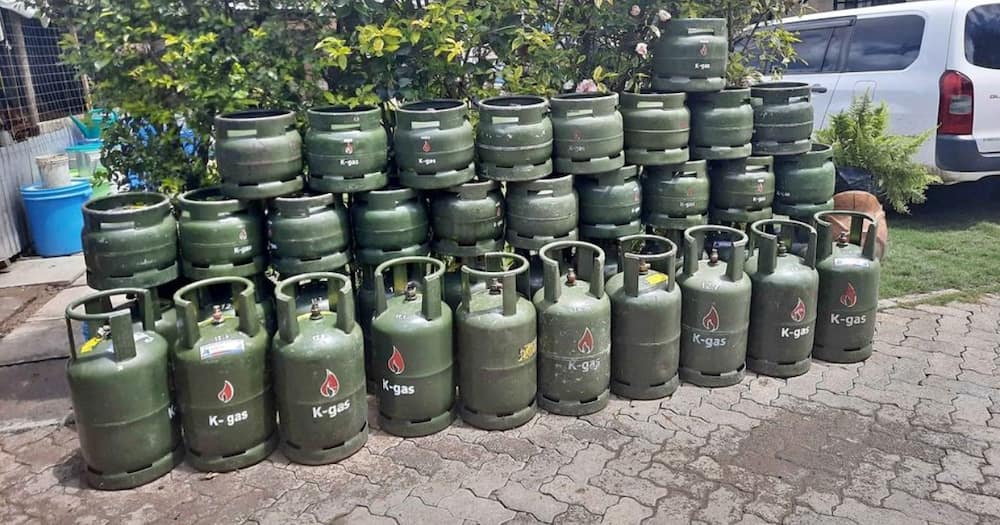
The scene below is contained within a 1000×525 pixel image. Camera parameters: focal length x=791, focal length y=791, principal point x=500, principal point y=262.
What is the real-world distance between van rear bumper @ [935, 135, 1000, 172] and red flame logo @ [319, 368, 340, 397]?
6532 mm

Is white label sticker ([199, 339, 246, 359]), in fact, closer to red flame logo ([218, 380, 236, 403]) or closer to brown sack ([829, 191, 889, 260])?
red flame logo ([218, 380, 236, 403])

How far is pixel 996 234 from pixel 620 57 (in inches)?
173

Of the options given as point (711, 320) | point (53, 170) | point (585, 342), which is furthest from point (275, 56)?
point (53, 170)

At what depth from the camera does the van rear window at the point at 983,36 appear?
7.53 m

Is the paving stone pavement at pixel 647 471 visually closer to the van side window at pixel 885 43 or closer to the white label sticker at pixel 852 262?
the white label sticker at pixel 852 262

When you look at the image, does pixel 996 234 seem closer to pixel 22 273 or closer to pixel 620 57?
pixel 620 57

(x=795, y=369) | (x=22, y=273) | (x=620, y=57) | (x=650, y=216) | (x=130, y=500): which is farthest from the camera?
(x=22, y=273)

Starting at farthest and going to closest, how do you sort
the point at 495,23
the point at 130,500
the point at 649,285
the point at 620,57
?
1. the point at 620,57
2. the point at 495,23
3. the point at 649,285
4. the point at 130,500

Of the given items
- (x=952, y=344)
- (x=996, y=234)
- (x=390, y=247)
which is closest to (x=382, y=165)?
(x=390, y=247)

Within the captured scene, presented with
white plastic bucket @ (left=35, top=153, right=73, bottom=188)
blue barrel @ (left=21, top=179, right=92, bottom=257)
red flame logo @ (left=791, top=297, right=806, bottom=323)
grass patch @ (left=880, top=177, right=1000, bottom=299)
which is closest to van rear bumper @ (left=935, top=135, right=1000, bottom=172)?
grass patch @ (left=880, top=177, right=1000, bottom=299)

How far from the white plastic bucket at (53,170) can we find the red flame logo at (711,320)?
6764 mm

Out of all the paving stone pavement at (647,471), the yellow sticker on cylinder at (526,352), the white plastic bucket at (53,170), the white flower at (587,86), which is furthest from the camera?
the white plastic bucket at (53,170)

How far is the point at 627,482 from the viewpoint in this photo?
3930 mm

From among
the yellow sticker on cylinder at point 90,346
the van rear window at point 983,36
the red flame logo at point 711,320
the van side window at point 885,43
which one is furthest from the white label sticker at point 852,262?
the yellow sticker on cylinder at point 90,346
